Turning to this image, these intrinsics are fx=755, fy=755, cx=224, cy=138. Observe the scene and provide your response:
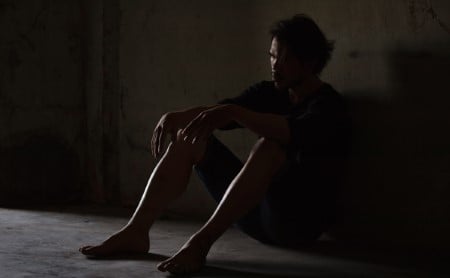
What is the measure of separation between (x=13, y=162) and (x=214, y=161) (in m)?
1.92

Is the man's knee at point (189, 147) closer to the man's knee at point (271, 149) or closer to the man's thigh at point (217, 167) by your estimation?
the man's thigh at point (217, 167)

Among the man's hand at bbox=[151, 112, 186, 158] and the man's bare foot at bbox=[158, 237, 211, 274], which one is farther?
the man's hand at bbox=[151, 112, 186, 158]

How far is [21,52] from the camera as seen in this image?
4586 millimetres

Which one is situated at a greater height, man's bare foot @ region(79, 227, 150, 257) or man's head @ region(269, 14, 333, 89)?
man's head @ region(269, 14, 333, 89)

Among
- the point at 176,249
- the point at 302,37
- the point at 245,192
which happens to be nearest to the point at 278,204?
the point at 245,192

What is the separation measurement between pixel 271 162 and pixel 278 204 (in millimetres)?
240

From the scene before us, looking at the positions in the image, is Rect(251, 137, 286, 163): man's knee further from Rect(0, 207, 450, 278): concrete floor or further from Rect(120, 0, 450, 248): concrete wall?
Answer: Rect(120, 0, 450, 248): concrete wall

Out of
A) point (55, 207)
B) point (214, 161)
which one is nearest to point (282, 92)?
point (214, 161)

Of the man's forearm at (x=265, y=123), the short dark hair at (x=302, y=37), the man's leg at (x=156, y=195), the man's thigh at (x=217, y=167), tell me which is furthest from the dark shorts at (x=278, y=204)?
the short dark hair at (x=302, y=37)

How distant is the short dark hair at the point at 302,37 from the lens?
10.1 ft

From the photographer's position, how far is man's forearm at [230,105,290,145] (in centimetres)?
270

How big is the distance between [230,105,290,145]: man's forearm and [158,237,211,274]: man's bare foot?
1.51ft

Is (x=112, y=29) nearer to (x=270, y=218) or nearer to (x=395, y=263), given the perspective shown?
(x=270, y=218)

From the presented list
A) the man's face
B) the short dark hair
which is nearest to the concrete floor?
the man's face
